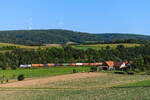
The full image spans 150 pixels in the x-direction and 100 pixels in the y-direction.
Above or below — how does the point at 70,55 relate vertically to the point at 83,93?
below

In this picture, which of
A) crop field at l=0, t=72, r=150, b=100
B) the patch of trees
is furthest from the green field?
the patch of trees

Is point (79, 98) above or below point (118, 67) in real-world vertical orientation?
above

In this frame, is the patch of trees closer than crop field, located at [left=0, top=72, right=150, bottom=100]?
No

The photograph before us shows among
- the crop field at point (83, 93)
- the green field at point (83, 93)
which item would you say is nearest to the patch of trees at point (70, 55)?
the crop field at point (83, 93)

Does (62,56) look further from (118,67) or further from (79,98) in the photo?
(79,98)

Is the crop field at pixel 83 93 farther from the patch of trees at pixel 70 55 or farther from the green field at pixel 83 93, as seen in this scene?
the patch of trees at pixel 70 55

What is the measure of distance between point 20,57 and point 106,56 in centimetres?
3587

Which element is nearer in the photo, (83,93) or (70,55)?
(83,93)

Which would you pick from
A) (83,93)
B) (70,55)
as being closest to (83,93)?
(83,93)

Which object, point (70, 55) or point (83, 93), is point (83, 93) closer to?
point (83, 93)

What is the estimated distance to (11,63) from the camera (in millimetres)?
108562

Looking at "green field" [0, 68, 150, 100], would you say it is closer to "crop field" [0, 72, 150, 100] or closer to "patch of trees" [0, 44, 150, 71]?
"crop field" [0, 72, 150, 100]

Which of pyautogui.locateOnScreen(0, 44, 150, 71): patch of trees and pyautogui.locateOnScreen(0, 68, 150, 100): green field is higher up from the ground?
pyautogui.locateOnScreen(0, 68, 150, 100): green field

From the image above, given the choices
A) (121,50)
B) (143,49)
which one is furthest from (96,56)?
(143,49)
